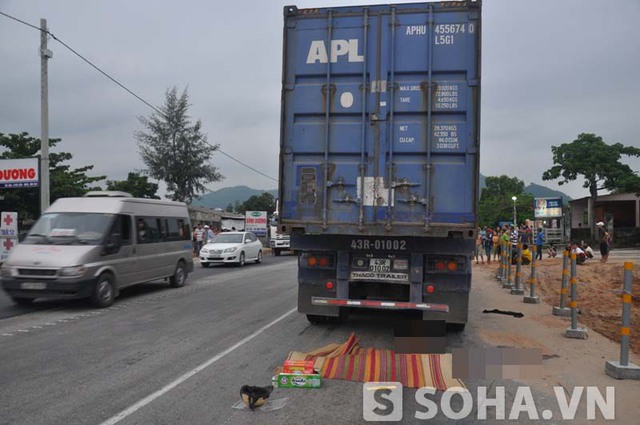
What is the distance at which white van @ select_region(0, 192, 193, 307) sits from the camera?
Result: 32.1ft

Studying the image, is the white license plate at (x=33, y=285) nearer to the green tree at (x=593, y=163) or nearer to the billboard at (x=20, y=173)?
the billboard at (x=20, y=173)

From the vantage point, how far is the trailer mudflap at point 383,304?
702 centimetres

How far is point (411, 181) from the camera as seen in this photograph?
275 inches

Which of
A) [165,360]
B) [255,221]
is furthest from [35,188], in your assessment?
[165,360]

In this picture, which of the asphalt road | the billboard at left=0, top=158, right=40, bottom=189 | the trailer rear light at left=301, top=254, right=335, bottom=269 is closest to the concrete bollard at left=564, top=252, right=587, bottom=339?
the asphalt road

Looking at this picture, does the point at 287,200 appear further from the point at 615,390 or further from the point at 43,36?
the point at 43,36

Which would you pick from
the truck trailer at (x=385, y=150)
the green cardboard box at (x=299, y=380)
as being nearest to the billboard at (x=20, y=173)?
the truck trailer at (x=385, y=150)

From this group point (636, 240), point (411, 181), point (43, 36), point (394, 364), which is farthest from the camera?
point (636, 240)

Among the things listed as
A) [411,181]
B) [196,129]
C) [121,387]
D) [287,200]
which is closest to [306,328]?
[287,200]

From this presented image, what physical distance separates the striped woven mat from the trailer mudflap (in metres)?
0.60

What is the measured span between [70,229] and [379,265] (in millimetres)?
6669

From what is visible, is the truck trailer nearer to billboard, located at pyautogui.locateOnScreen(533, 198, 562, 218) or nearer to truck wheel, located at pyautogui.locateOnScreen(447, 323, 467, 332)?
truck wheel, located at pyautogui.locateOnScreen(447, 323, 467, 332)

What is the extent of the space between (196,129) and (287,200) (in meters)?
35.2

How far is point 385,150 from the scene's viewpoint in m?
7.04
